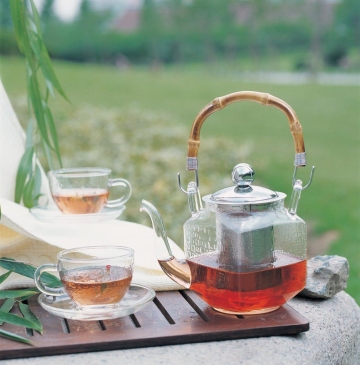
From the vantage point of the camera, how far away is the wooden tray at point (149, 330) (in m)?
1.09

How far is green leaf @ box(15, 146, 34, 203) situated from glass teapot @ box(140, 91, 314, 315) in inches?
25.1

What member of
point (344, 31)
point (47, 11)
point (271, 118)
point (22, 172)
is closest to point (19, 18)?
point (22, 172)

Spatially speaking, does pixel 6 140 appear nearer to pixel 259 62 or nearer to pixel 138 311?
pixel 138 311

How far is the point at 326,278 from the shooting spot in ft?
4.74

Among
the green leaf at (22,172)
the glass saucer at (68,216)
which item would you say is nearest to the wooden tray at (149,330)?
the glass saucer at (68,216)

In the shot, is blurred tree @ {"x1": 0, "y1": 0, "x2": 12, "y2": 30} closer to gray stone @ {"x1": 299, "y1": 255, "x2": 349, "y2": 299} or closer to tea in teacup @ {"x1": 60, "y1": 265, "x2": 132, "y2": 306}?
→ gray stone @ {"x1": 299, "y1": 255, "x2": 349, "y2": 299}

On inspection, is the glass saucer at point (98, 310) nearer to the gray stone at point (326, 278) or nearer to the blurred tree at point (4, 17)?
the gray stone at point (326, 278)

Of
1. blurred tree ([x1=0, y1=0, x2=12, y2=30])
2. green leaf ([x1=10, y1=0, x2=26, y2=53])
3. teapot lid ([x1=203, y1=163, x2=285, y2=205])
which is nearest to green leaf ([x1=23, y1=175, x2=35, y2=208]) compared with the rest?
green leaf ([x1=10, y1=0, x2=26, y2=53])

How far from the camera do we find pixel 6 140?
184 cm

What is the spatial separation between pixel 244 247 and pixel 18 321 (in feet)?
→ 1.37

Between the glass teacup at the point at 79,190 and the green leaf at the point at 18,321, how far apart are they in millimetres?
507

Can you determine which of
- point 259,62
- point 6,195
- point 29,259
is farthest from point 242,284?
point 259,62

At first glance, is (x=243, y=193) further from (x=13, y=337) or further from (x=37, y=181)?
(x=37, y=181)

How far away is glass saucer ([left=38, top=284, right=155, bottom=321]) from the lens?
1.16m
